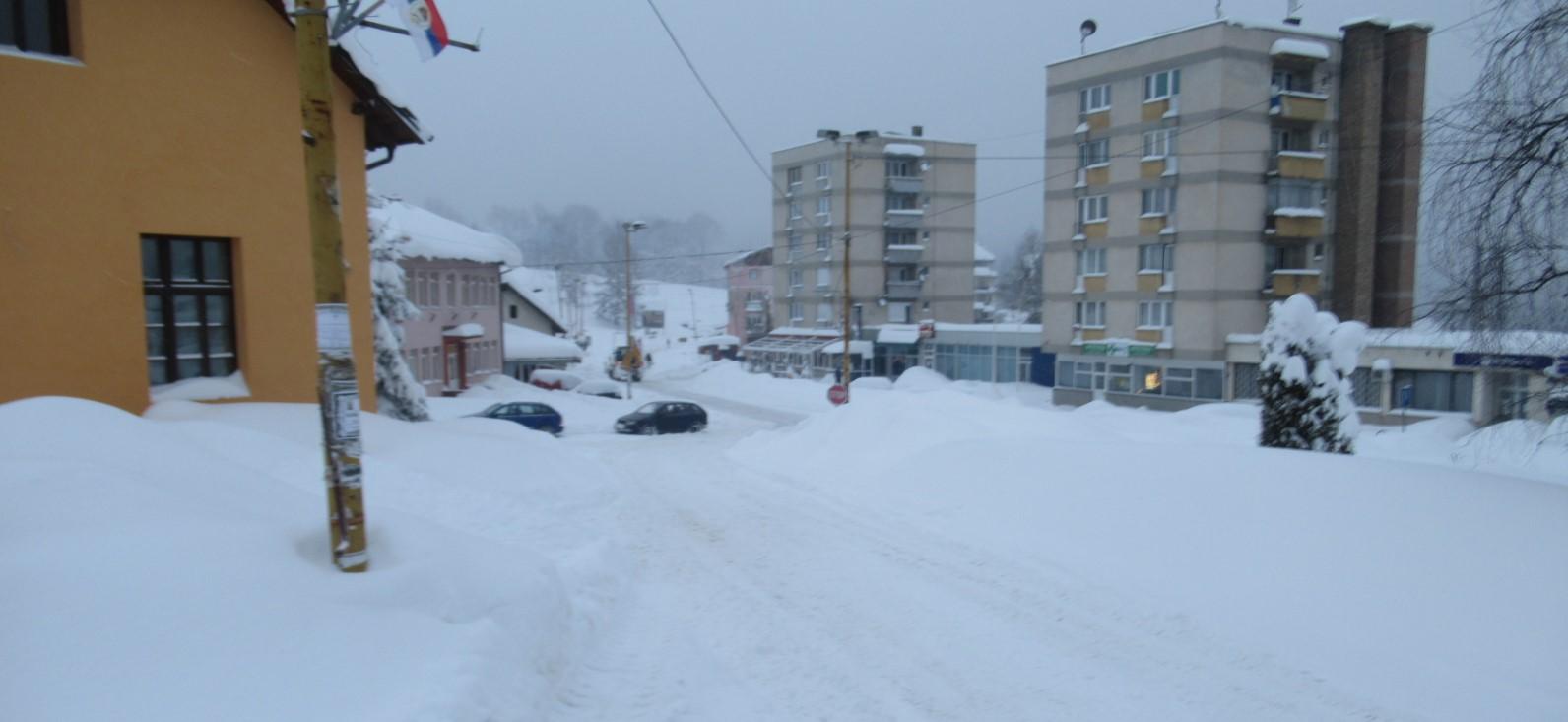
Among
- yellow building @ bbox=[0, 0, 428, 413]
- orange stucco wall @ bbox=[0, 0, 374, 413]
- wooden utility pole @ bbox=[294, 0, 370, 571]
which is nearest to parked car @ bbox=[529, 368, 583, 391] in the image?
yellow building @ bbox=[0, 0, 428, 413]

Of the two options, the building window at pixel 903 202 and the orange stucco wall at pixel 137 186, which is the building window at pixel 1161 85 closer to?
the building window at pixel 903 202

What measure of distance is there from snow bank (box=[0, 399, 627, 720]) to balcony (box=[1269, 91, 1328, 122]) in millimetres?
36971

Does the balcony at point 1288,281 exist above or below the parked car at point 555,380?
above

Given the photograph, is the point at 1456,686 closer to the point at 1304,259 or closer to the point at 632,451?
the point at 632,451

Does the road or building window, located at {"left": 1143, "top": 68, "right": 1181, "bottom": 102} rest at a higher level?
building window, located at {"left": 1143, "top": 68, "right": 1181, "bottom": 102}

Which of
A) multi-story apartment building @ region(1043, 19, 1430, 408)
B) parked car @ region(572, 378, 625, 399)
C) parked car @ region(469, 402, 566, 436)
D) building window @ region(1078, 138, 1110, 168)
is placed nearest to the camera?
parked car @ region(469, 402, 566, 436)

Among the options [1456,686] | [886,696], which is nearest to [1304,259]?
[1456,686]

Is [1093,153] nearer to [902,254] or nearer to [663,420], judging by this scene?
[902,254]

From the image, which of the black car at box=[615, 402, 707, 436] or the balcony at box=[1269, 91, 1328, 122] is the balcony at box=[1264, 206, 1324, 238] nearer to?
the balcony at box=[1269, 91, 1328, 122]

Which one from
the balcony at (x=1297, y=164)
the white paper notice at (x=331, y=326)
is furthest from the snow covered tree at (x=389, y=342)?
the balcony at (x=1297, y=164)

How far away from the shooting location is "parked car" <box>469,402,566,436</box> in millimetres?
28203

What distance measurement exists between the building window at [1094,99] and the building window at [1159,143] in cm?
248

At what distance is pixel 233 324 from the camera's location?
10.4 meters

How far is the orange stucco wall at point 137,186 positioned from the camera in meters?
8.59
